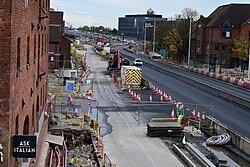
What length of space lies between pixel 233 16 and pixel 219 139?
207ft

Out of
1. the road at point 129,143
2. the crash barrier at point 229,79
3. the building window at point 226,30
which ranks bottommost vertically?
the road at point 129,143

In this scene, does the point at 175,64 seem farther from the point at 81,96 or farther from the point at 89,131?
the point at 89,131

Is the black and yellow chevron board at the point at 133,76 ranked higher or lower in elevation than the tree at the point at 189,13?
lower

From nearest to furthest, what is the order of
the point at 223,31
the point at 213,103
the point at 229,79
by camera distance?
the point at 213,103 < the point at 229,79 < the point at 223,31

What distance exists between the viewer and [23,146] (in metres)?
11.8

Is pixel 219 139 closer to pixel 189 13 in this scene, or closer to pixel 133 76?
pixel 133 76

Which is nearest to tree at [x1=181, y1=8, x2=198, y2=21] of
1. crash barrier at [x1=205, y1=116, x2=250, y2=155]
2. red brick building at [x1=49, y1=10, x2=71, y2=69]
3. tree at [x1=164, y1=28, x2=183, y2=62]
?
tree at [x1=164, y1=28, x2=183, y2=62]

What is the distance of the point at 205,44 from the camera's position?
288 feet

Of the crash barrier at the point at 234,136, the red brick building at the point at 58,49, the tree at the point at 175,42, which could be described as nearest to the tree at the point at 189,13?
the tree at the point at 175,42

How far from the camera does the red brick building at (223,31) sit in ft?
263

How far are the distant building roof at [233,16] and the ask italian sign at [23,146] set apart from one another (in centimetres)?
7449

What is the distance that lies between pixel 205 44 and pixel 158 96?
48076mm

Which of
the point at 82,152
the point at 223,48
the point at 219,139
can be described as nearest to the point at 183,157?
the point at 219,139

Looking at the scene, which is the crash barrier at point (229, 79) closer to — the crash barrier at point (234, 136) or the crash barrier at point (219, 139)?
the crash barrier at point (234, 136)
